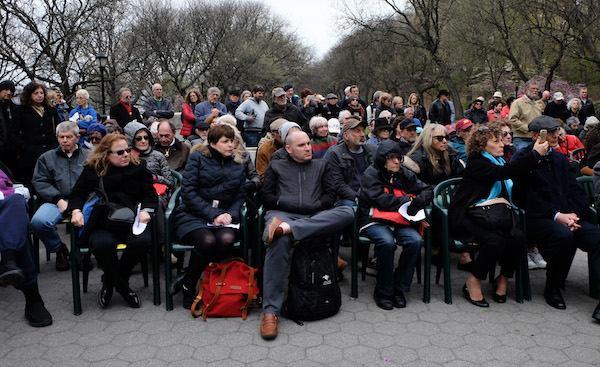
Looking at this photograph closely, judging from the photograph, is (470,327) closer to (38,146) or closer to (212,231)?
(212,231)

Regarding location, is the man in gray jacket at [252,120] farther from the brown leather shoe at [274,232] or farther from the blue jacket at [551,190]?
the blue jacket at [551,190]

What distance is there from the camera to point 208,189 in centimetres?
434

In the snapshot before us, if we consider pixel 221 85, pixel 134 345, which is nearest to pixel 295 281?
pixel 134 345

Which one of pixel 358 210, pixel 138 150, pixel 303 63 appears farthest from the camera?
pixel 303 63

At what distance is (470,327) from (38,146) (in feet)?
17.7

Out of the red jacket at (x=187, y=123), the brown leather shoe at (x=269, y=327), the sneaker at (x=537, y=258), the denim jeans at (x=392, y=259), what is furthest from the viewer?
the red jacket at (x=187, y=123)

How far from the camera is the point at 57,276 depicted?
490cm

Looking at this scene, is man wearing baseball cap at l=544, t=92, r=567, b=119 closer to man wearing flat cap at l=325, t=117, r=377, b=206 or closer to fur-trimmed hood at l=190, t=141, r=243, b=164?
man wearing flat cap at l=325, t=117, r=377, b=206

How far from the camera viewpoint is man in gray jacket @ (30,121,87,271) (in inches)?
171

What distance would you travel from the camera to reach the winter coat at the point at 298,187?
4.25m

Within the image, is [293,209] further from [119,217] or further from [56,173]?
[56,173]

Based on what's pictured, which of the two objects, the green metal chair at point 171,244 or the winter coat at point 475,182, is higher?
the winter coat at point 475,182

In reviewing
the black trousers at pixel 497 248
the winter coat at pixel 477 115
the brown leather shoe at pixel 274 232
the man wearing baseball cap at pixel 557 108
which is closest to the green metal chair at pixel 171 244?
the brown leather shoe at pixel 274 232

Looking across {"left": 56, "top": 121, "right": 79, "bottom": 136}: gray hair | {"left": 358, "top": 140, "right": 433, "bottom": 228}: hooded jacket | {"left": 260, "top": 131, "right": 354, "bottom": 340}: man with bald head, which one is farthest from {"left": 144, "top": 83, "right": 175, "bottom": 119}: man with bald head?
{"left": 358, "top": 140, "right": 433, "bottom": 228}: hooded jacket
